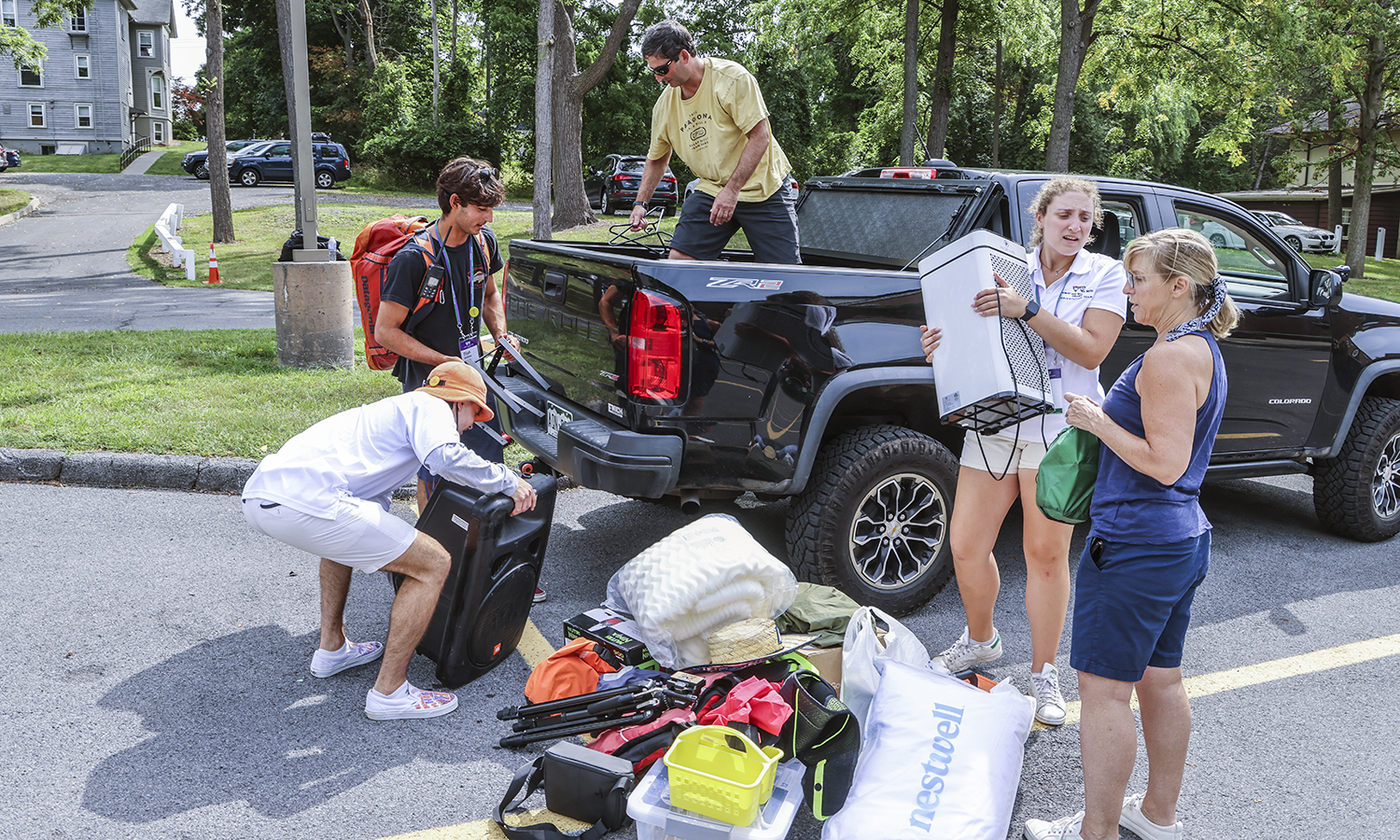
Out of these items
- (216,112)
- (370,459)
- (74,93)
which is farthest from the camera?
(74,93)

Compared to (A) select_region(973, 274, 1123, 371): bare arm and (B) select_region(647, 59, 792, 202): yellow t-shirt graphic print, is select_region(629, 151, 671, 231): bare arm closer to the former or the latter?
(B) select_region(647, 59, 792, 202): yellow t-shirt graphic print

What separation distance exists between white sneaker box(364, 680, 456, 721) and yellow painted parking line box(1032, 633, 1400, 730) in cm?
215

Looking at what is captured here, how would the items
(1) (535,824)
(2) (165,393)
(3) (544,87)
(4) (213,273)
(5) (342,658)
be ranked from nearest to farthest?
(1) (535,824) → (5) (342,658) → (2) (165,393) → (3) (544,87) → (4) (213,273)

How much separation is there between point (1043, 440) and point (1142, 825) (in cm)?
128

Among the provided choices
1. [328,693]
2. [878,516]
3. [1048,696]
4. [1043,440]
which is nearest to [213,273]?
[328,693]

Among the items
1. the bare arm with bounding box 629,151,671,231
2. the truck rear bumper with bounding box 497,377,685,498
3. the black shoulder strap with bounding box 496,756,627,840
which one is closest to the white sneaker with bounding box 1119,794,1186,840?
the black shoulder strap with bounding box 496,756,627,840

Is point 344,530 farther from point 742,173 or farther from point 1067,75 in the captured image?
point 1067,75

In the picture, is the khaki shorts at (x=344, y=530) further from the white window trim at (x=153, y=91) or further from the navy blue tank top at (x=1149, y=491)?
the white window trim at (x=153, y=91)

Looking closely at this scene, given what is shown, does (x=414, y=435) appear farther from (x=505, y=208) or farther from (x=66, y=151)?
(x=66, y=151)

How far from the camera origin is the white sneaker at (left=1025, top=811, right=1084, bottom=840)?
2830 mm

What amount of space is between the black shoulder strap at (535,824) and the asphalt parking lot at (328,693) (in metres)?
0.10

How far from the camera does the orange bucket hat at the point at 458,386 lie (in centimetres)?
344

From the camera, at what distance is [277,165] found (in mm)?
31609

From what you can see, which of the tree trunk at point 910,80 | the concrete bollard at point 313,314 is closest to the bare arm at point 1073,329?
the concrete bollard at point 313,314
